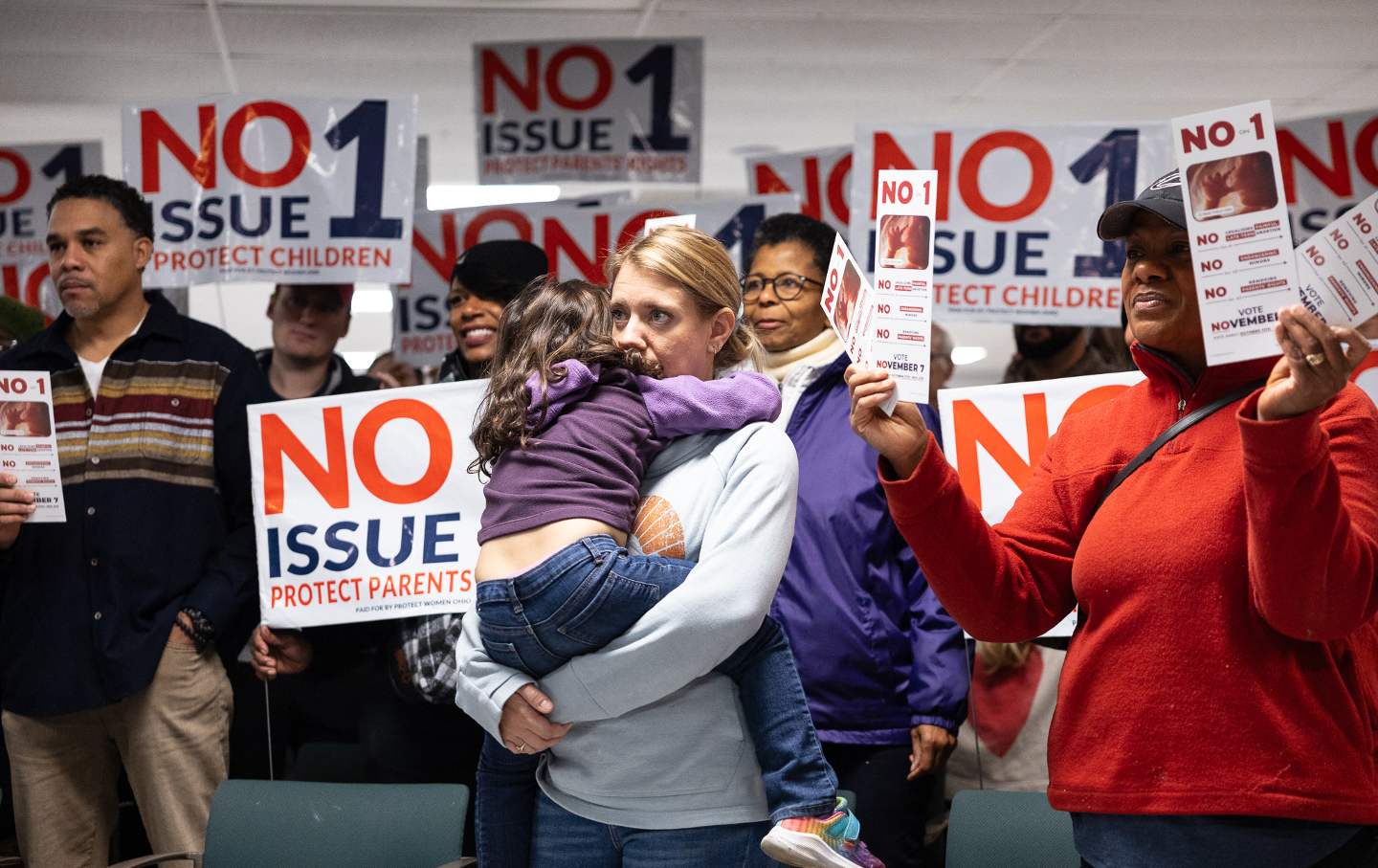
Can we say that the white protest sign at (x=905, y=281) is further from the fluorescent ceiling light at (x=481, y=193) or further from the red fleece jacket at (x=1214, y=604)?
the fluorescent ceiling light at (x=481, y=193)

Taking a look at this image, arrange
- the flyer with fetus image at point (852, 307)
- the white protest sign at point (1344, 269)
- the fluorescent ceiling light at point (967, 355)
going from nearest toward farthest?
the white protest sign at point (1344, 269)
the flyer with fetus image at point (852, 307)
the fluorescent ceiling light at point (967, 355)

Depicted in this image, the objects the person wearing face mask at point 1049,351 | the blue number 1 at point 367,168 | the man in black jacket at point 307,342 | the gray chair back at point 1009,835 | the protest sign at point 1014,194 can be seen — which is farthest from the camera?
the person wearing face mask at point 1049,351

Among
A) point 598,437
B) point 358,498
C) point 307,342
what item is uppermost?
point 307,342

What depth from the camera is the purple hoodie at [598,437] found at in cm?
211

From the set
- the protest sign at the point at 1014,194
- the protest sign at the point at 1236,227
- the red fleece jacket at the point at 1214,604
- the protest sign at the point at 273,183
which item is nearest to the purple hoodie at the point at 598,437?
the red fleece jacket at the point at 1214,604

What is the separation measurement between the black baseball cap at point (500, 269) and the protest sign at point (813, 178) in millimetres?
2505

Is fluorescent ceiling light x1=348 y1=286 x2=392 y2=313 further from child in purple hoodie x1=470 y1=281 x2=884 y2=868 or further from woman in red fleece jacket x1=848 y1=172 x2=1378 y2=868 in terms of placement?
woman in red fleece jacket x1=848 y1=172 x2=1378 y2=868

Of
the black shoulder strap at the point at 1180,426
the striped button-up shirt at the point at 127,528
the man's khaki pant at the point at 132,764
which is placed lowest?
the man's khaki pant at the point at 132,764

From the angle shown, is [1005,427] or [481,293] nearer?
[1005,427]

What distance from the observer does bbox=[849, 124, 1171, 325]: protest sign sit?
4898mm

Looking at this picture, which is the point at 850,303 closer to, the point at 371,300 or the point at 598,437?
the point at 598,437

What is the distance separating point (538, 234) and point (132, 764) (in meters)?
2.85

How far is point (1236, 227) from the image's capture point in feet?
5.68

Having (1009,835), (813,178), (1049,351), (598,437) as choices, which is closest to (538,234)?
(813,178)
